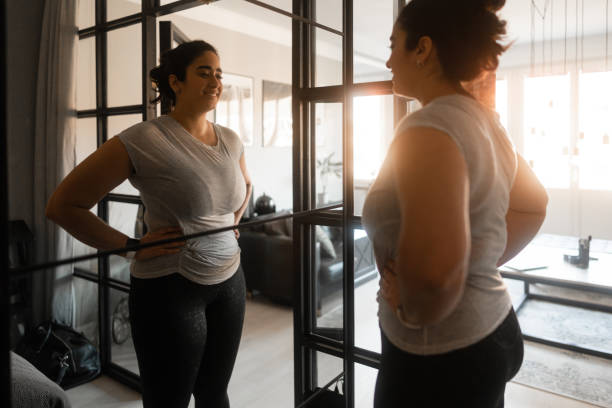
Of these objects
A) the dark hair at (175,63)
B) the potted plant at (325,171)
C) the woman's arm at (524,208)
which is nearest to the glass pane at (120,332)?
the dark hair at (175,63)

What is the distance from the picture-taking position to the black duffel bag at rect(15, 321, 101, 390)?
6.36ft

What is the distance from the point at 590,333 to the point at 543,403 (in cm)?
96

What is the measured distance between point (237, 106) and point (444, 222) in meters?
3.44

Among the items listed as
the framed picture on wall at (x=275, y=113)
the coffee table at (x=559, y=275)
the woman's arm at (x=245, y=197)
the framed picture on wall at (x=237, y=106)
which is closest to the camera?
the woman's arm at (x=245, y=197)

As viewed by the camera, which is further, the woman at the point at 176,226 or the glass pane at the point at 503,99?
the glass pane at the point at 503,99

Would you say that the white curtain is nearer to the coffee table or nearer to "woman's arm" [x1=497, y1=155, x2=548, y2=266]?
"woman's arm" [x1=497, y1=155, x2=548, y2=266]

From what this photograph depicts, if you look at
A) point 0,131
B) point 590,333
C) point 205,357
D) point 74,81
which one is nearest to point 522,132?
point 590,333

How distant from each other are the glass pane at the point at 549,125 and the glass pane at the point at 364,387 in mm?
3908

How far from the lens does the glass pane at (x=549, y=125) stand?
511cm

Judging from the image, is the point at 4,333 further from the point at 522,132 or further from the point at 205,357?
the point at 522,132

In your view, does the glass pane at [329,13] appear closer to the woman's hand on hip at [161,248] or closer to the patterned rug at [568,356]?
the woman's hand on hip at [161,248]

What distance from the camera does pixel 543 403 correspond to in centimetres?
193

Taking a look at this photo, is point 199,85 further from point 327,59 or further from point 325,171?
point 325,171

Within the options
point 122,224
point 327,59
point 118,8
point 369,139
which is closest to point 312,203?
point 327,59
